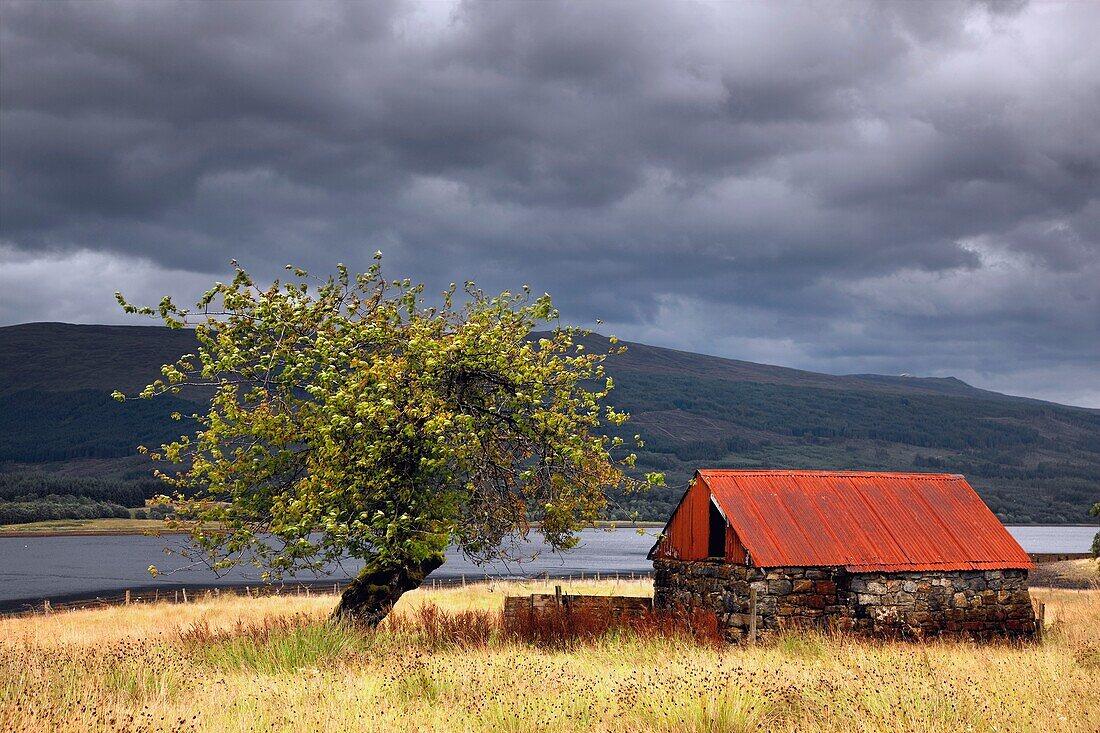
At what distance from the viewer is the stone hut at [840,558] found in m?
24.0

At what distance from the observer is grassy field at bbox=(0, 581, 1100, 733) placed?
10.5 m

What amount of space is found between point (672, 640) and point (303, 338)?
10.3m

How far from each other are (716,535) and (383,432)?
11458 millimetres

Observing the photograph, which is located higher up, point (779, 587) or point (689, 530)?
point (689, 530)

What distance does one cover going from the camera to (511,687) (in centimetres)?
1243

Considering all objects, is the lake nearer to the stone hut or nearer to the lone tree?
the stone hut

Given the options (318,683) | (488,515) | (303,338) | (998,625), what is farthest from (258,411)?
(998,625)

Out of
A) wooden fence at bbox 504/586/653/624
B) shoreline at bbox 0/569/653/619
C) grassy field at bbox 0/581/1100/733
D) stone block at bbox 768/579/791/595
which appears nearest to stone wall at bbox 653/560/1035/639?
stone block at bbox 768/579/791/595

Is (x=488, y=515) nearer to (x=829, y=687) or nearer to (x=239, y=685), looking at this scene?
(x=239, y=685)

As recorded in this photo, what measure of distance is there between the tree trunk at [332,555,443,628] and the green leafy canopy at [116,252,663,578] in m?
0.91

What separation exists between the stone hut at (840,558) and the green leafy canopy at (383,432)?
514 centimetres

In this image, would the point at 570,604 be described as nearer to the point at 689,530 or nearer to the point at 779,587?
the point at 779,587

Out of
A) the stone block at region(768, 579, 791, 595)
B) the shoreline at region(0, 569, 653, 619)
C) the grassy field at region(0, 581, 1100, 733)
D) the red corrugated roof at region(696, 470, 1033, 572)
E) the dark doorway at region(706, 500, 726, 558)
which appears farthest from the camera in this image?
the shoreline at region(0, 569, 653, 619)


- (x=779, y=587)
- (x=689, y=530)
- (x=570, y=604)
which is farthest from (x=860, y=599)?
(x=570, y=604)
